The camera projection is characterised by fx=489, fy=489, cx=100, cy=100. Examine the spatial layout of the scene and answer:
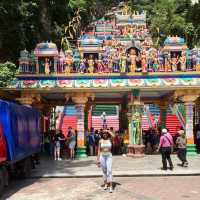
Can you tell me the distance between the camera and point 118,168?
1912 cm

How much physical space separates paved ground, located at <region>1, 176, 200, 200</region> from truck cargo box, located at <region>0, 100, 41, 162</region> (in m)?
1.01

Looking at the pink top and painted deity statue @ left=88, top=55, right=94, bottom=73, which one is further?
painted deity statue @ left=88, top=55, right=94, bottom=73

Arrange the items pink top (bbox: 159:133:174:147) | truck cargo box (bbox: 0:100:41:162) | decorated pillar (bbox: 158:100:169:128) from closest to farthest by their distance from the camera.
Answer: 1. truck cargo box (bbox: 0:100:41:162)
2. pink top (bbox: 159:133:174:147)
3. decorated pillar (bbox: 158:100:169:128)

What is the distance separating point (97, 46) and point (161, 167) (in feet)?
28.5

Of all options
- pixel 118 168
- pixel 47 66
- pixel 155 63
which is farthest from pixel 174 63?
pixel 118 168

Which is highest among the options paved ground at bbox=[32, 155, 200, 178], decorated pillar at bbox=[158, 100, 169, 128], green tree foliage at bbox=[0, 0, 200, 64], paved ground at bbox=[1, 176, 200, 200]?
green tree foliage at bbox=[0, 0, 200, 64]

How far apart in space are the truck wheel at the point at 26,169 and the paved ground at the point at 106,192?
1.23 feet

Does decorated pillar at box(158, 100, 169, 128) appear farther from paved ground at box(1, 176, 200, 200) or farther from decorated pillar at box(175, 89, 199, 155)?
paved ground at box(1, 176, 200, 200)

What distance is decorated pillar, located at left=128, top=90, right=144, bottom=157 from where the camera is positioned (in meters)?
24.1

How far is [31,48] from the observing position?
28.8 metres

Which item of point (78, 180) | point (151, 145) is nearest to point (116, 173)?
point (78, 180)

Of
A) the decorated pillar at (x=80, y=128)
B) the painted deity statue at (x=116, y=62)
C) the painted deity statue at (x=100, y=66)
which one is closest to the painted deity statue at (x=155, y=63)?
the painted deity statue at (x=116, y=62)

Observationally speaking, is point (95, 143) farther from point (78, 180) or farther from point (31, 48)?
point (78, 180)

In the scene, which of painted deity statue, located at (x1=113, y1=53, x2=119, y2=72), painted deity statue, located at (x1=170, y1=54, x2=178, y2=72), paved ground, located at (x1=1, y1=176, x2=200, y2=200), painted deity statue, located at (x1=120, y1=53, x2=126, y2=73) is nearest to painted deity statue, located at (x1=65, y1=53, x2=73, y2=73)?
painted deity statue, located at (x1=113, y1=53, x2=119, y2=72)
